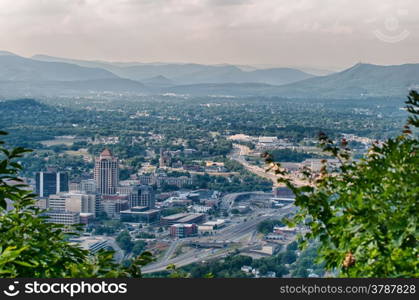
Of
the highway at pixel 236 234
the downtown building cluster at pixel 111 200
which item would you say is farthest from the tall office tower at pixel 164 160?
the highway at pixel 236 234

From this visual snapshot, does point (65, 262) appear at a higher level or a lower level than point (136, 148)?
higher

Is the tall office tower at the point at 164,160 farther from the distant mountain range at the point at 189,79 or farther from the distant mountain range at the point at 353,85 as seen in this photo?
the distant mountain range at the point at 353,85

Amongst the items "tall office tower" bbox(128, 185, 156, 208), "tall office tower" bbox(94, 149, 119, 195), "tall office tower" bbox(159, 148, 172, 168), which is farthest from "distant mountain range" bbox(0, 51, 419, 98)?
"tall office tower" bbox(94, 149, 119, 195)

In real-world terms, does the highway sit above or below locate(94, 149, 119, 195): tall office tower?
above

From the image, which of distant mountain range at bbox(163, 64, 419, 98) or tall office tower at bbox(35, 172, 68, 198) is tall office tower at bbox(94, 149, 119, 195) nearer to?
tall office tower at bbox(35, 172, 68, 198)

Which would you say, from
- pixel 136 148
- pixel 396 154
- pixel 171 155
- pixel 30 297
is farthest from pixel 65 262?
pixel 136 148

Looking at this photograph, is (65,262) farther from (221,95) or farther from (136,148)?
(221,95)

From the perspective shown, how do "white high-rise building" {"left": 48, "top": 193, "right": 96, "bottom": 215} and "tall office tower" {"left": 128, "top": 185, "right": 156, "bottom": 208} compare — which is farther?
"tall office tower" {"left": 128, "top": 185, "right": 156, "bottom": 208}
